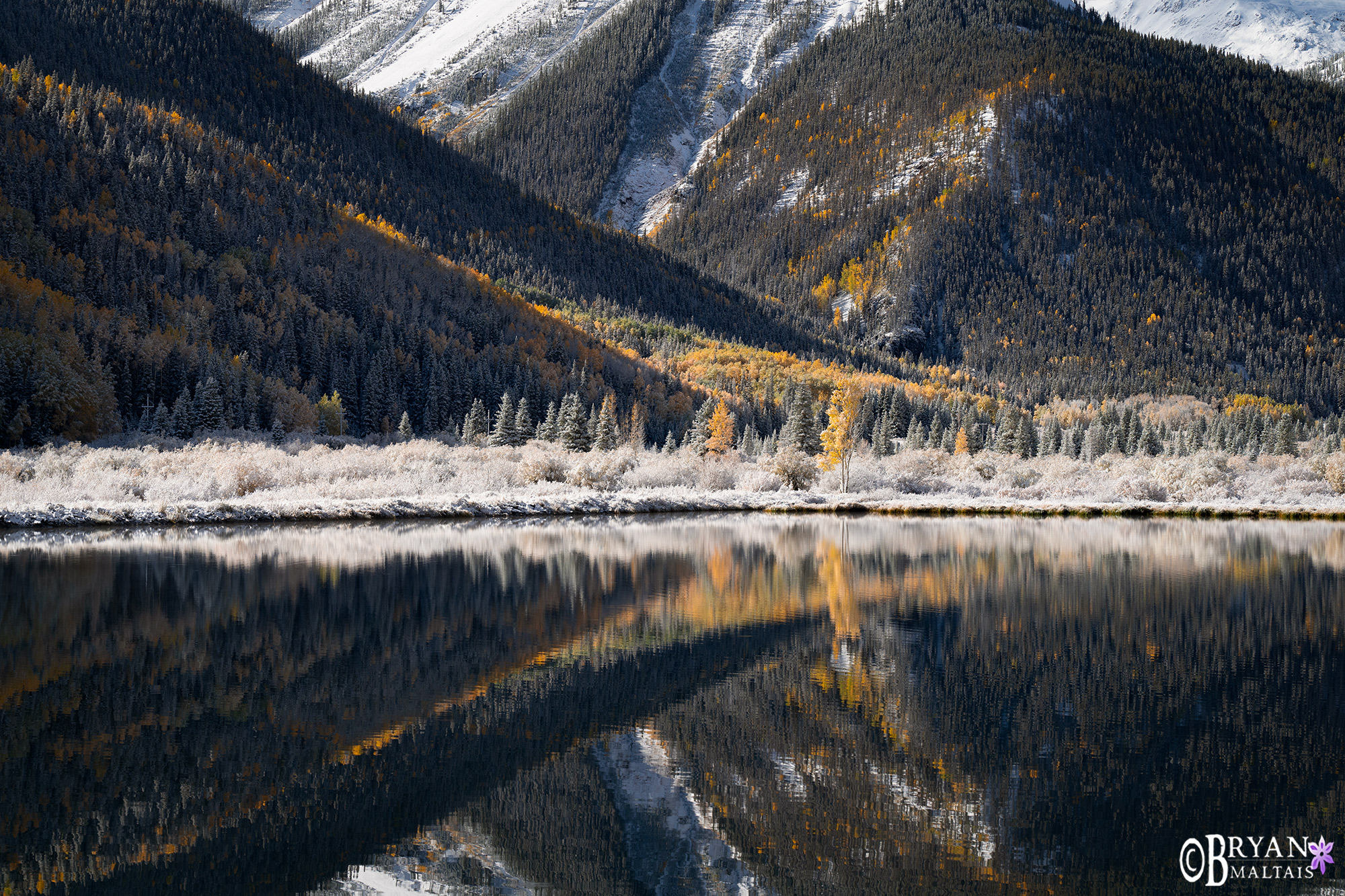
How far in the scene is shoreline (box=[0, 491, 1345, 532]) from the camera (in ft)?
151

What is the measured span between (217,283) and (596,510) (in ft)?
214

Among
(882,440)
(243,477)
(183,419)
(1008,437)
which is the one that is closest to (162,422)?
(183,419)

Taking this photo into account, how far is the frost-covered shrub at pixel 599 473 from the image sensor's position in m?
63.0

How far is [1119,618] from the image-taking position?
869 inches

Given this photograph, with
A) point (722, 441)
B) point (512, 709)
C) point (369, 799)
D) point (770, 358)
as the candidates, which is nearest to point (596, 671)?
point (512, 709)

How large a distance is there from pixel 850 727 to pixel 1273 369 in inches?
8436

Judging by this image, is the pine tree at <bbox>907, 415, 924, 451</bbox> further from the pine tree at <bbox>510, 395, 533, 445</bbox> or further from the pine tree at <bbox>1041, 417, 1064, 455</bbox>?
the pine tree at <bbox>510, 395, 533, 445</bbox>

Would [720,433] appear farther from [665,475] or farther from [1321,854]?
[1321,854]

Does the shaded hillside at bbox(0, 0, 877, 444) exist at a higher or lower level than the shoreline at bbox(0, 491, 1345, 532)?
higher

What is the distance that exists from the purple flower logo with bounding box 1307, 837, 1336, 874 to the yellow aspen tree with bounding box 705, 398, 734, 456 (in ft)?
247

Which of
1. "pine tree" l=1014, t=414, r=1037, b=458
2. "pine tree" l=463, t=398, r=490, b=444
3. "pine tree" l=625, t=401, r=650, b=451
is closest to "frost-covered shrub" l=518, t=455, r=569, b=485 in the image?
"pine tree" l=463, t=398, r=490, b=444

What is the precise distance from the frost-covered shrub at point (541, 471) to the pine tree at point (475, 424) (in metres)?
20.6

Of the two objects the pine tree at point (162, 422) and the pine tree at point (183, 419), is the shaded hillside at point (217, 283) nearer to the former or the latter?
the pine tree at point (183, 419)

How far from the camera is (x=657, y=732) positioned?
1424 centimetres
